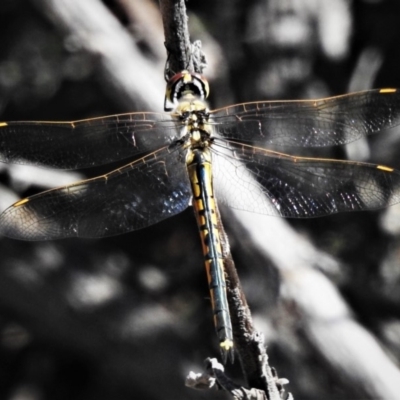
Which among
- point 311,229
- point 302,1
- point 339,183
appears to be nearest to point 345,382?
point 339,183

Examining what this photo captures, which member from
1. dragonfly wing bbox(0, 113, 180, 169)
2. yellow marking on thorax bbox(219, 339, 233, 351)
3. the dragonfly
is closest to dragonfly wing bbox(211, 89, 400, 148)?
the dragonfly

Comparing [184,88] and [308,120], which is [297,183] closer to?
[308,120]

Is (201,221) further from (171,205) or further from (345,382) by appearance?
(345,382)

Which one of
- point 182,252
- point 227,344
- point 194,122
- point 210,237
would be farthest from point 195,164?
point 182,252

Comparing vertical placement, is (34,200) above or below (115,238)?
below

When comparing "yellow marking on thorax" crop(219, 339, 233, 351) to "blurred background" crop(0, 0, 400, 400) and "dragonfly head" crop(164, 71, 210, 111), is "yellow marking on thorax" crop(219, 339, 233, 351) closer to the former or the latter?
"dragonfly head" crop(164, 71, 210, 111)

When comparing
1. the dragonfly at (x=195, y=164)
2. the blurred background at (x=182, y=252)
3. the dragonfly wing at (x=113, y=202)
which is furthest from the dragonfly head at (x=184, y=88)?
the blurred background at (x=182, y=252)

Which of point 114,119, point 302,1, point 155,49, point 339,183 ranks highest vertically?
point 302,1
